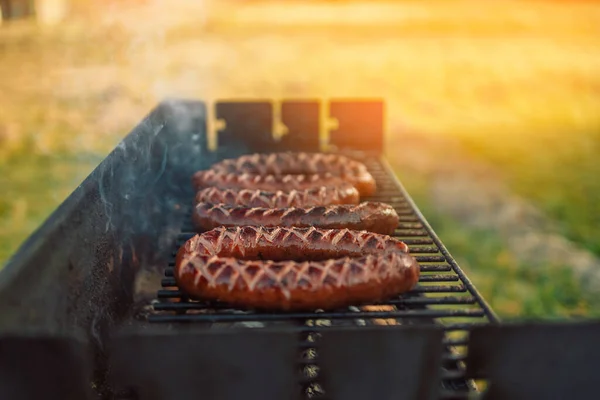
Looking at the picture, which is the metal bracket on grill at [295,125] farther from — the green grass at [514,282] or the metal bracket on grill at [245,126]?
the green grass at [514,282]

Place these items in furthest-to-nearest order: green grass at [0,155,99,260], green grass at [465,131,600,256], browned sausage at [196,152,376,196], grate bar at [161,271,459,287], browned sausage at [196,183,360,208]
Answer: green grass at [465,131,600,256], green grass at [0,155,99,260], browned sausage at [196,152,376,196], browned sausage at [196,183,360,208], grate bar at [161,271,459,287]

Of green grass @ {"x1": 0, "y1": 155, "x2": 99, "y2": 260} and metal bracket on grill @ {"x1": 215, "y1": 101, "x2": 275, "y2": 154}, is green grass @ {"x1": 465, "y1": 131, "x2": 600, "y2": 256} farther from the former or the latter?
green grass @ {"x1": 0, "y1": 155, "x2": 99, "y2": 260}

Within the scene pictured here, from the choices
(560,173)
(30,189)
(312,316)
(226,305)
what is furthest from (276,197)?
(560,173)

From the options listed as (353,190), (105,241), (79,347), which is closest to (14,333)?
(79,347)

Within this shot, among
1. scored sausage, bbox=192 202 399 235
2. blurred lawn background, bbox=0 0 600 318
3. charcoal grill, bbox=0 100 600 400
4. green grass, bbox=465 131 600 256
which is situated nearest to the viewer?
charcoal grill, bbox=0 100 600 400

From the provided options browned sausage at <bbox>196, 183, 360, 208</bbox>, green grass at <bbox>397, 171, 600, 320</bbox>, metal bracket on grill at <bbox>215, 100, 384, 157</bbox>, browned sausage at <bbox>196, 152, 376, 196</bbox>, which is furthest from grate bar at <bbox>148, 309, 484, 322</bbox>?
green grass at <bbox>397, 171, 600, 320</bbox>

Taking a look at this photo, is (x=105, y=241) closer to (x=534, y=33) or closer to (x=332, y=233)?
(x=332, y=233)

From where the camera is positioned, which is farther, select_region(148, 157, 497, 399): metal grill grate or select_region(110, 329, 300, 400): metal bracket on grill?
select_region(148, 157, 497, 399): metal grill grate
